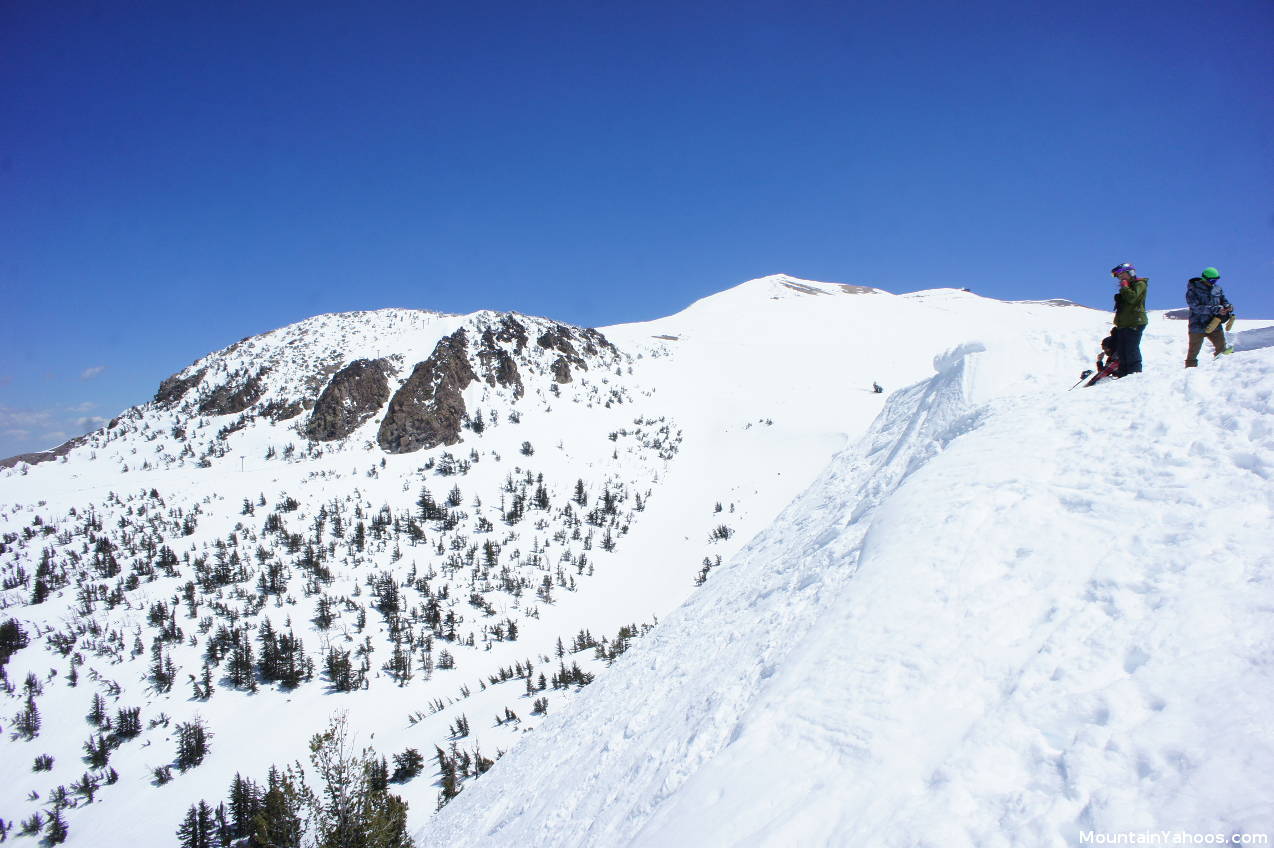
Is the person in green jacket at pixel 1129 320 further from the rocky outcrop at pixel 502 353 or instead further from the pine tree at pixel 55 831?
the rocky outcrop at pixel 502 353

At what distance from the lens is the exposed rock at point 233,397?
4012cm

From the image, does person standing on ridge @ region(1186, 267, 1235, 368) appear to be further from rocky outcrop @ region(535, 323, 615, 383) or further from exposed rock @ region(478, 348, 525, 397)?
rocky outcrop @ region(535, 323, 615, 383)

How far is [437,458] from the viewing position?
108ft

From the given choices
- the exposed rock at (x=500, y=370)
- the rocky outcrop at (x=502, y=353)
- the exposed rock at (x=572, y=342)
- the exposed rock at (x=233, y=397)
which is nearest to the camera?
the exposed rock at (x=233, y=397)

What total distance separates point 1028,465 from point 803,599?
8.84ft

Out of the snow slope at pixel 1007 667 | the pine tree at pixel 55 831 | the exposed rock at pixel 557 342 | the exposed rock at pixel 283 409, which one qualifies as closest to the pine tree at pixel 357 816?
the snow slope at pixel 1007 667

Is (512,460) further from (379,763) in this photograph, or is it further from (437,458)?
(379,763)

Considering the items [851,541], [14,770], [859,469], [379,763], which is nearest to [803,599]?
A: [851,541]

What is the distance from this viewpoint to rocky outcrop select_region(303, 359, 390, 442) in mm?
35750

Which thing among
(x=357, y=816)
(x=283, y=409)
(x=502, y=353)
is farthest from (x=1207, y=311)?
Result: (x=283, y=409)

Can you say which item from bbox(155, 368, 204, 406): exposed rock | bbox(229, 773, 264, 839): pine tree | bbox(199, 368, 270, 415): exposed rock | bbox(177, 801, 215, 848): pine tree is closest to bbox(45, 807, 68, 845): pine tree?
bbox(177, 801, 215, 848): pine tree

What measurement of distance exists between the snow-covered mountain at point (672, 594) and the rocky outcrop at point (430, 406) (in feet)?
0.90

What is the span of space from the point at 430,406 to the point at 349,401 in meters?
6.26

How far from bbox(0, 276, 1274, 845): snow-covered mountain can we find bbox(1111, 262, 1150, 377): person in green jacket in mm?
594
